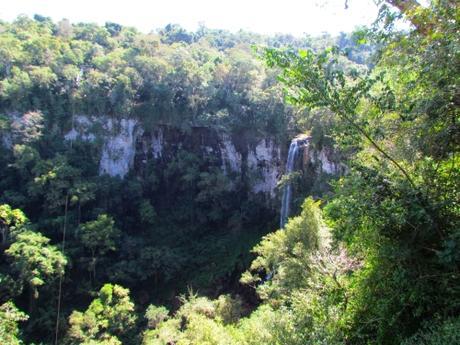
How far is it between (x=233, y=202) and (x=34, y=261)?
34.4 feet

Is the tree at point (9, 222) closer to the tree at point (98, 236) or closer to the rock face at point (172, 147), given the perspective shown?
the tree at point (98, 236)

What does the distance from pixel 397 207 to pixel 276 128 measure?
1614 centimetres

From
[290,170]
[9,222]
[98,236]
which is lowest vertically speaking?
[98,236]

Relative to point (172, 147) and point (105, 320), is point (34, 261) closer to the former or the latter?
point (105, 320)

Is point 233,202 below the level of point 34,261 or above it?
above

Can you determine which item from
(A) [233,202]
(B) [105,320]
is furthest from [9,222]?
(A) [233,202]

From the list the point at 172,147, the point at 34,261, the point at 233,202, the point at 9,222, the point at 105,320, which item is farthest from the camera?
the point at 172,147

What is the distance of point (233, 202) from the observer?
2119 centimetres

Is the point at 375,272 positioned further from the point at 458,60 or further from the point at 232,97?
the point at 232,97

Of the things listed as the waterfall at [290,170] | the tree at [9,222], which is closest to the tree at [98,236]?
the tree at [9,222]

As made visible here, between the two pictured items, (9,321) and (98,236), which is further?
(98,236)

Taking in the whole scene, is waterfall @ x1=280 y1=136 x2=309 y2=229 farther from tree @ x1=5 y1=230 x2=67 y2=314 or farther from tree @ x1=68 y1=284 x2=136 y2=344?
tree @ x1=5 y1=230 x2=67 y2=314

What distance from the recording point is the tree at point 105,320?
12472 mm

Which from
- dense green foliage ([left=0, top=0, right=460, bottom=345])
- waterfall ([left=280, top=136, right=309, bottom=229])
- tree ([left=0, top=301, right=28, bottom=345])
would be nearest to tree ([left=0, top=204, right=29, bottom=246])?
dense green foliage ([left=0, top=0, right=460, bottom=345])
